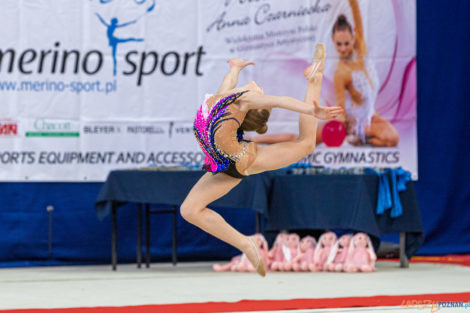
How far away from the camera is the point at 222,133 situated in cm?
397

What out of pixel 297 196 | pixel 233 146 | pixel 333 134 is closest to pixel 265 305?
pixel 233 146

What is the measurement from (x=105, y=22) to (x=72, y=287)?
2.85 metres

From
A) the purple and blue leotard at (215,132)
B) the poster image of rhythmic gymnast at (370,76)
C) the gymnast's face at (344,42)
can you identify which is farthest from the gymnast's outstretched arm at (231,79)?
the gymnast's face at (344,42)

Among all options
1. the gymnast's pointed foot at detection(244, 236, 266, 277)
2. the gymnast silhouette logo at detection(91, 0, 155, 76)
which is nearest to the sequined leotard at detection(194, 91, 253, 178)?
the gymnast's pointed foot at detection(244, 236, 266, 277)

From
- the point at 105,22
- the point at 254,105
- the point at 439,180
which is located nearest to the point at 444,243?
the point at 439,180

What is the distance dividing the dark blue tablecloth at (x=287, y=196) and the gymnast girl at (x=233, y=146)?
2.04 metres

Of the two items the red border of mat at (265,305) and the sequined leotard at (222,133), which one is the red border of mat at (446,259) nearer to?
the red border of mat at (265,305)

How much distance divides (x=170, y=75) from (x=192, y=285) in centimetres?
253

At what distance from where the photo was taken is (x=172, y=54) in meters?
7.27

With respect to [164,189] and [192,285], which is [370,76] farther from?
[192,285]

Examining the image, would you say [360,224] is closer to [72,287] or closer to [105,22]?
[72,287]

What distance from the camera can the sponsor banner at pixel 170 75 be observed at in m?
7.05

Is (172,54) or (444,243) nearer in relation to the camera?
(172,54)

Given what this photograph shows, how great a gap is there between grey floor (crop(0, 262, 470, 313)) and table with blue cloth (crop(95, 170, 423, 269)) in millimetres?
455
